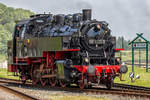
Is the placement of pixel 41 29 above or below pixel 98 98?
above

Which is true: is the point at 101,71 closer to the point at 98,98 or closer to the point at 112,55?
the point at 112,55

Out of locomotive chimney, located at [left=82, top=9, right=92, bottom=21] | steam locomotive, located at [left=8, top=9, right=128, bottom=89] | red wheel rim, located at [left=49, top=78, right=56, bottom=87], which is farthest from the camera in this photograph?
red wheel rim, located at [left=49, top=78, right=56, bottom=87]

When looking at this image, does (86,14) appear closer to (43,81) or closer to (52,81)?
(52,81)

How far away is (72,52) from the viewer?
15711mm

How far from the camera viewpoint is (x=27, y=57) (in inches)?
722

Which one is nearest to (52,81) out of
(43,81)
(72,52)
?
(43,81)

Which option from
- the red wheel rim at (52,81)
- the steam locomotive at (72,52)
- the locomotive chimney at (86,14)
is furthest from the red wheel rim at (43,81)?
the locomotive chimney at (86,14)

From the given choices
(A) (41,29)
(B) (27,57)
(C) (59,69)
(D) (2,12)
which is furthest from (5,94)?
(D) (2,12)

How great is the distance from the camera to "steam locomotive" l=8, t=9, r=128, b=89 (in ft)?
50.0

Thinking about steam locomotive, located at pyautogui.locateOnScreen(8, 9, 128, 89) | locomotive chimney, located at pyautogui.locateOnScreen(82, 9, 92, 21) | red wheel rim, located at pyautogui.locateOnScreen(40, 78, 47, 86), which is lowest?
red wheel rim, located at pyautogui.locateOnScreen(40, 78, 47, 86)

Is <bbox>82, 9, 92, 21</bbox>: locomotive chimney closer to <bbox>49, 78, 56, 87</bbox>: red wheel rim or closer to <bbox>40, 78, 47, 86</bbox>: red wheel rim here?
<bbox>49, 78, 56, 87</bbox>: red wheel rim

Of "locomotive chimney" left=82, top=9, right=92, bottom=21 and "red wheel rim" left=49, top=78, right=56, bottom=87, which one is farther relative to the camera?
"red wheel rim" left=49, top=78, right=56, bottom=87

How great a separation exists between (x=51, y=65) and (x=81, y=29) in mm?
2502

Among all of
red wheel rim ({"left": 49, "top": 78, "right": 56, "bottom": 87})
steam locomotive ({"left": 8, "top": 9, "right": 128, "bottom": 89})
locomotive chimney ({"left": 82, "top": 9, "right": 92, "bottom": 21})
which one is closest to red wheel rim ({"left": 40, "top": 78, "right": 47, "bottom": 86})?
steam locomotive ({"left": 8, "top": 9, "right": 128, "bottom": 89})
